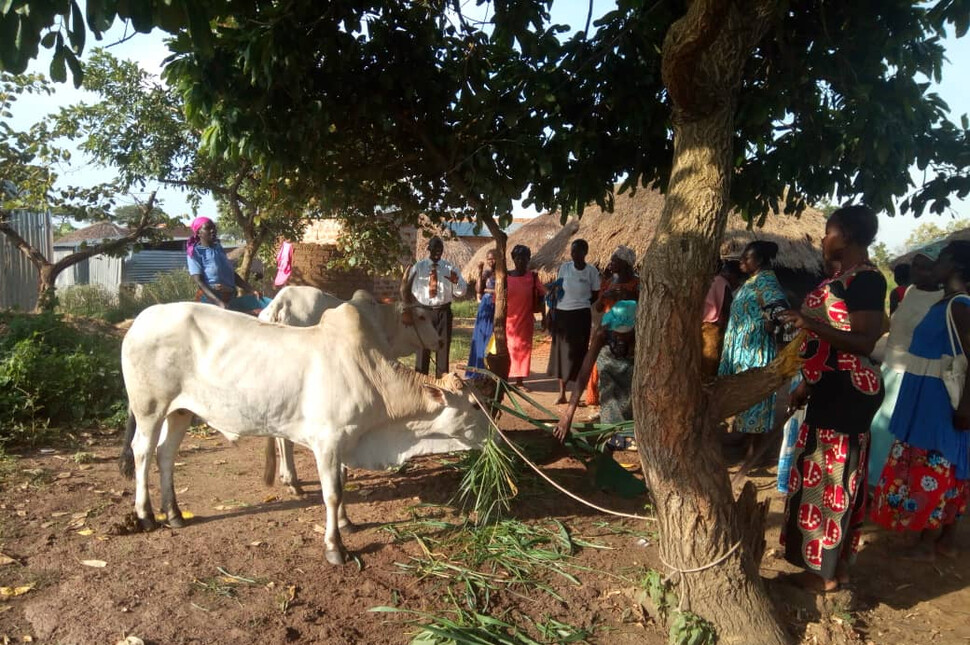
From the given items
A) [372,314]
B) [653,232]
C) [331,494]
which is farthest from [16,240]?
[653,232]

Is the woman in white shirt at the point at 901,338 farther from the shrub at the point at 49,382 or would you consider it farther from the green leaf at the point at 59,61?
the shrub at the point at 49,382

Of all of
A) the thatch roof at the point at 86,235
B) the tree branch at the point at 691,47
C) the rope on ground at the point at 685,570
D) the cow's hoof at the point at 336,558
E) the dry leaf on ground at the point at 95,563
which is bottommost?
the dry leaf on ground at the point at 95,563

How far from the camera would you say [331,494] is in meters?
4.33

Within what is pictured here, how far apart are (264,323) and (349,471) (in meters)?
1.96

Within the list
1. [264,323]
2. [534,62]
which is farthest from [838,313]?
[264,323]

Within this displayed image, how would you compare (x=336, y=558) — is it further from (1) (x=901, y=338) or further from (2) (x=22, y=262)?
(2) (x=22, y=262)

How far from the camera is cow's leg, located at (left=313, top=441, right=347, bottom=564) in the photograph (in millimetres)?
4289

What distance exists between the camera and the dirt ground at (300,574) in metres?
3.63

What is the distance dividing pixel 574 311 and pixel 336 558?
5106mm

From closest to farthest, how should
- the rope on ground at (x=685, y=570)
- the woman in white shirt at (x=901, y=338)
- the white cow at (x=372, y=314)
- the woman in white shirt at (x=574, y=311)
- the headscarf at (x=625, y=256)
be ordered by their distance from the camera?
the rope on ground at (x=685, y=570)
the woman in white shirt at (x=901, y=338)
the white cow at (x=372, y=314)
the headscarf at (x=625, y=256)
the woman in white shirt at (x=574, y=311)

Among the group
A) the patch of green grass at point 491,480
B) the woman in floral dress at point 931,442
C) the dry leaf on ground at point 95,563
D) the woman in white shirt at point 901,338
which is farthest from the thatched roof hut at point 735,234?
the dry leaf on ground at point 95,563

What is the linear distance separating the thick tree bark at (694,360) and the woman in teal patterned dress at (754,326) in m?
2.71

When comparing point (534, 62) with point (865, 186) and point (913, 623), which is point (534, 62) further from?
point (913, 623)

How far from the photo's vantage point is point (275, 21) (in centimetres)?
412
